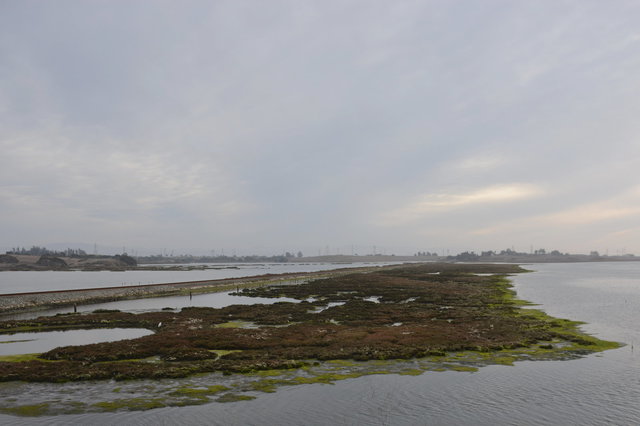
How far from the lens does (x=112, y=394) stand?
2239cm

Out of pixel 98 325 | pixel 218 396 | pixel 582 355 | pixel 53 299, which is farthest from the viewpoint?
pixel 53 299

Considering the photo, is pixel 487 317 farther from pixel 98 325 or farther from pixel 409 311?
pixel 98 325

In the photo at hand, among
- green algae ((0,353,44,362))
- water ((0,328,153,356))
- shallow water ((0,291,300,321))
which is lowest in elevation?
shallow water ((0,291,300,321))

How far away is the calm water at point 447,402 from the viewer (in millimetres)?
18906

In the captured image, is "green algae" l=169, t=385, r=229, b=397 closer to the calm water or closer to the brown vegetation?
the calm water

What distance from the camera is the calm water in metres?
18.9

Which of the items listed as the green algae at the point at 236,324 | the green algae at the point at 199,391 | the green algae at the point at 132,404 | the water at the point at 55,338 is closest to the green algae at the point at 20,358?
Result: the water at the point at 55,338

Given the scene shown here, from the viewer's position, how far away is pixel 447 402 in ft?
68.9

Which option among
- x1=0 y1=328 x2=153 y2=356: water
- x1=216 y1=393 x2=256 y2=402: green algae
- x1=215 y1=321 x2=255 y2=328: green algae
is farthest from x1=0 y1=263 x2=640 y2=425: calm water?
x1=215 y1=321 x2=255 y2=328: green algae

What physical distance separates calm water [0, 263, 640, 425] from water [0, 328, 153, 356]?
13.6 m

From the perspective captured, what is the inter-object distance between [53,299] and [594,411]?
77.5m

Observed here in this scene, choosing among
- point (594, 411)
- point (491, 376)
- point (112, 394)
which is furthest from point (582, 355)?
point (112, 394)

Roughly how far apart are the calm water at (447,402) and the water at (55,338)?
44.5ft

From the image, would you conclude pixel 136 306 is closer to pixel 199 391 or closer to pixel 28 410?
pixel 28 410
